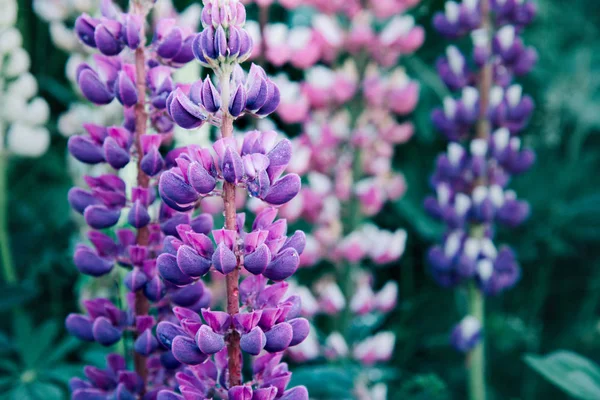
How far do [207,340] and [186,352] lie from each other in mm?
34

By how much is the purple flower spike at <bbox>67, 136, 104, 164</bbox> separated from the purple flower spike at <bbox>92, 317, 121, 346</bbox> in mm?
211

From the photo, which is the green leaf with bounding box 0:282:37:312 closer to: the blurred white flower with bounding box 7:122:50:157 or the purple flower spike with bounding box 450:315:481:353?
the blurred white flower with bounding box 7:122:50:157

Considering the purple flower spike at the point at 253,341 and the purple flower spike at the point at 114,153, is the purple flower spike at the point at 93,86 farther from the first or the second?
the purple flower spike at the point at 253,341

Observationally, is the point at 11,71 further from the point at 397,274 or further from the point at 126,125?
the point at 397,274

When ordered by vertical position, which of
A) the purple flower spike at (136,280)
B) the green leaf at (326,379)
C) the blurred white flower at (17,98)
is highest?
the blurred white flower at (17,98)

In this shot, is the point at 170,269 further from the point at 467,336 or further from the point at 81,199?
the point at 467,336

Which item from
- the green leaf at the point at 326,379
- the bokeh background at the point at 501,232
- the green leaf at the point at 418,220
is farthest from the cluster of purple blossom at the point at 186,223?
the green leaf at the point at 418,220

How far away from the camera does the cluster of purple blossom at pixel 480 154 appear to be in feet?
4.83

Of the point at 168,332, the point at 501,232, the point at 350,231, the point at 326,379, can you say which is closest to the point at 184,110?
the point at 168,332

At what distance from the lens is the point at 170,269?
2.42 feet

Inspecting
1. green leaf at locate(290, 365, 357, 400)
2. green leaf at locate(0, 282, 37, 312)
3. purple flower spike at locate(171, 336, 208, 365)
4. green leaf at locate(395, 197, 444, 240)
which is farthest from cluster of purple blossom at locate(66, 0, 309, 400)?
green leaf at locate(395, 197, 444, 240)

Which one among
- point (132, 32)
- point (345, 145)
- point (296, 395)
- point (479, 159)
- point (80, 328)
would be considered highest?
point (345, 145)

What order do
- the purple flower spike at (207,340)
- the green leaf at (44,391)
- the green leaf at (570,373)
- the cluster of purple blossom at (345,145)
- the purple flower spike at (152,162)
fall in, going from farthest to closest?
1. the cluster of purple blossom at (345,145)
2. the green leaf at (44,391)
3. the green leaf at (570,373)
4. the purple flower spike at (152,162)
5. the purple flower spike at (207,340)

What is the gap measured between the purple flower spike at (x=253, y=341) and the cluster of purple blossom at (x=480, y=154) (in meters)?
0.83
